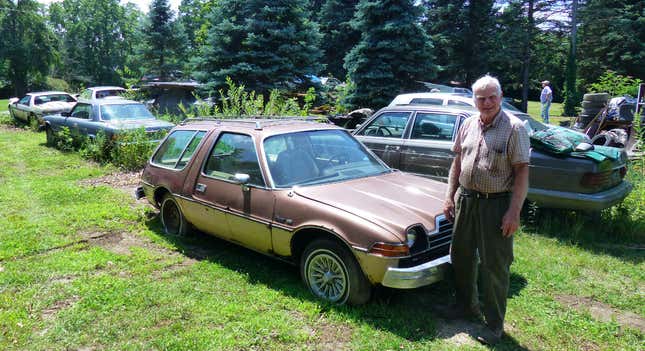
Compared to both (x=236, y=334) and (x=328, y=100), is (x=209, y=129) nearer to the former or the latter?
(x=236, y=334)

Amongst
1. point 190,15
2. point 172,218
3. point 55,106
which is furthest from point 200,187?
point 190,15

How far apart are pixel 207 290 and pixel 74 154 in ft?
32.2

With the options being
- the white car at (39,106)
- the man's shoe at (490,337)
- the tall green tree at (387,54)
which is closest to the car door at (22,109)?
the white car at (39,106)

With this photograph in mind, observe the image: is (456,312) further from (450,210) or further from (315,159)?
(315,159)

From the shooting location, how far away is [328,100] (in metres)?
18.8

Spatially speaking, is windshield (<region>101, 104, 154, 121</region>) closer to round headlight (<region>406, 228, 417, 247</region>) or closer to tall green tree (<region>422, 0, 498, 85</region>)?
round headlight (<region>406, 228, 417, 247</region>)

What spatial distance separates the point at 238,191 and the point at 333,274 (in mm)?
1397

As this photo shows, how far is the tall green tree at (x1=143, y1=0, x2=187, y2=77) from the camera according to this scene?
30922 millimetres

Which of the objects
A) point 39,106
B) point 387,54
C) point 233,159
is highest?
point 387,54

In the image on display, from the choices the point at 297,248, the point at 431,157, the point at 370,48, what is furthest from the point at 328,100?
the point at 297,248

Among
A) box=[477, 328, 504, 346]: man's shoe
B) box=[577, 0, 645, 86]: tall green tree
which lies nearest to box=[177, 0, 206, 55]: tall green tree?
box=[577, 0, 645, 86]: tall green tree

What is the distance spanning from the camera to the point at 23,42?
4269 cm

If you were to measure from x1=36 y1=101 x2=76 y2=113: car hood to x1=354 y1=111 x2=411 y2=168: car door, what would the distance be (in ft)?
47.3

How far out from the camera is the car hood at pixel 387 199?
3.93 metres
